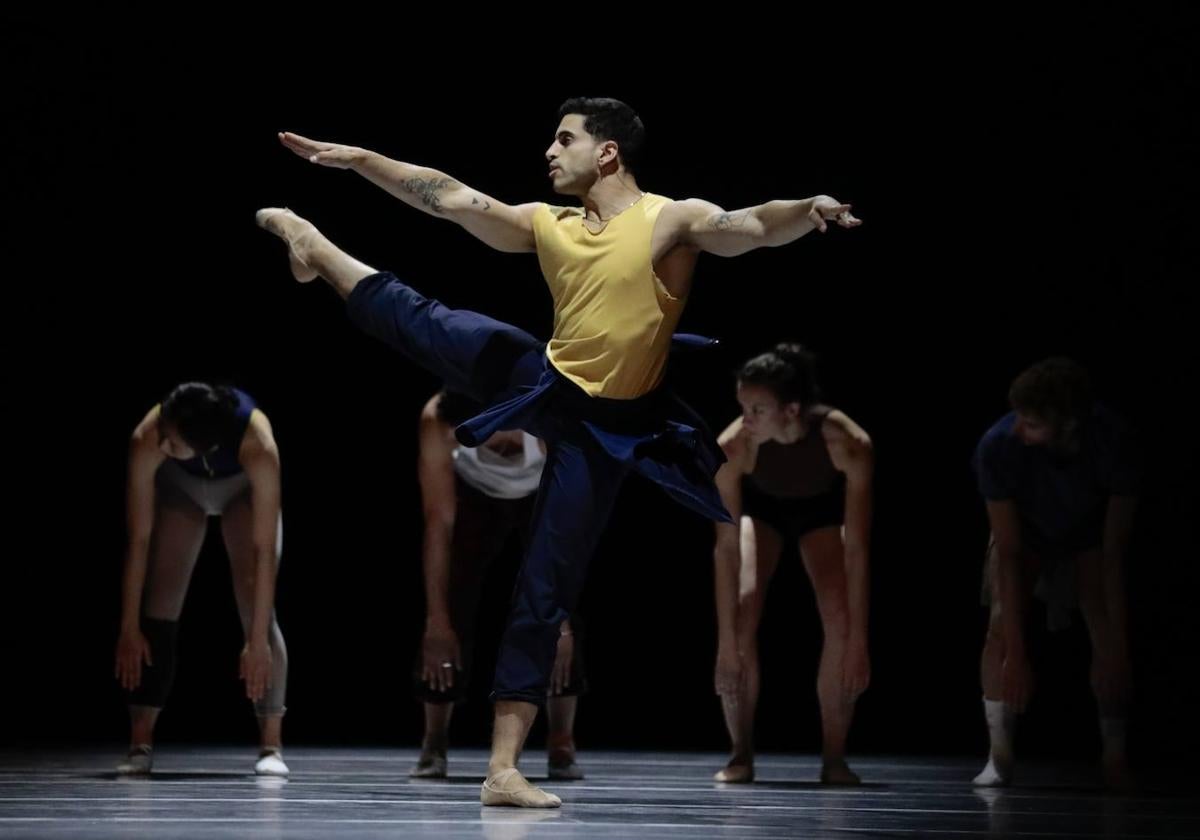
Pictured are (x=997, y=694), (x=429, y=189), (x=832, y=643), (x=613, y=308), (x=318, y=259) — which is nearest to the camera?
(x=613, y=308)

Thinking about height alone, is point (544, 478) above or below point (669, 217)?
below

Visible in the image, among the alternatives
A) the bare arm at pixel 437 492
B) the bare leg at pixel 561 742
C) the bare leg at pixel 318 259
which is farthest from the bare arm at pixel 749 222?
the bare leg at pixel 561 742

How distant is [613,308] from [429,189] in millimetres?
448

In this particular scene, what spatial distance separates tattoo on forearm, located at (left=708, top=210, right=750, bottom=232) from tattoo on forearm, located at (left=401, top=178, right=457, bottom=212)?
1.76 feet

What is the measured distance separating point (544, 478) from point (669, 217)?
565 millimetres

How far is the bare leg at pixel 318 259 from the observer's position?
3.62 metres

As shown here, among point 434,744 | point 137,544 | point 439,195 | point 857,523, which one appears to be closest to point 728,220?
point 439,195

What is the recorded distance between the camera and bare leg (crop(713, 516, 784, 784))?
448 cm

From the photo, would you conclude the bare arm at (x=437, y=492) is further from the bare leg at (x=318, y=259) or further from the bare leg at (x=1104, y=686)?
the bare leg at (x=1104, y=686)

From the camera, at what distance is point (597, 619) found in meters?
6.55

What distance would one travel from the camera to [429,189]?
3.46 metres

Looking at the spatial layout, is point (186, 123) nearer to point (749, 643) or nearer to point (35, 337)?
point (35, 337)

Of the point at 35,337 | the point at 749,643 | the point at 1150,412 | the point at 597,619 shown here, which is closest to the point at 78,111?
the point at 35,337

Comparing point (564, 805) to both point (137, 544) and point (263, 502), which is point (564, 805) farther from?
point (137, 544)
